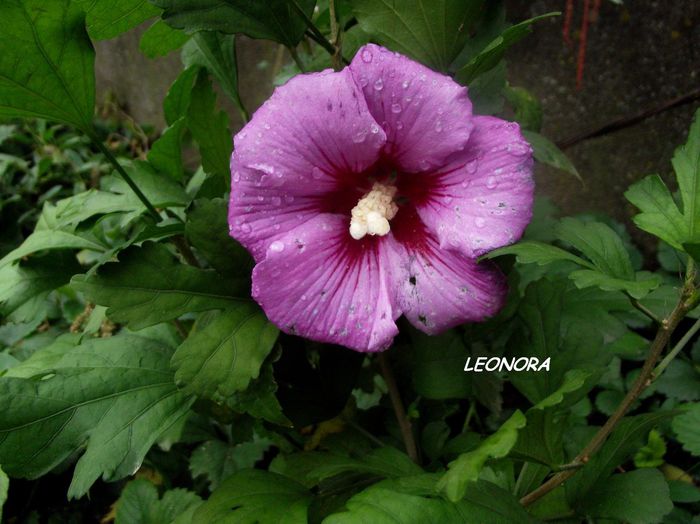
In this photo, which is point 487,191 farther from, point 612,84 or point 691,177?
point 612,84

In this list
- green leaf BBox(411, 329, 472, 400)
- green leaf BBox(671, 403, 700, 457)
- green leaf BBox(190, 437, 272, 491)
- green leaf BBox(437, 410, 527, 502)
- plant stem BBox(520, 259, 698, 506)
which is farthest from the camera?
green leaf BBox(190, 437, 272, 491)

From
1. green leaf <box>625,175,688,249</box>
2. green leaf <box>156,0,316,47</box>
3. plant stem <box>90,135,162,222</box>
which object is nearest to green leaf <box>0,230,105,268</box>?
plant stem <box>90,135,162,222</box>

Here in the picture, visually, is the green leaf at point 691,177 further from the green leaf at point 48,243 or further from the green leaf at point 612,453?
the green leaf at point 48,243

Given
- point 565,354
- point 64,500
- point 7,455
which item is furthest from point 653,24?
point 64,500

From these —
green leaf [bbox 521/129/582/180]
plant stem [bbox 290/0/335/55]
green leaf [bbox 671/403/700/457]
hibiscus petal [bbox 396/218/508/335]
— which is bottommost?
green leaf [bbox 671/403/700/457]

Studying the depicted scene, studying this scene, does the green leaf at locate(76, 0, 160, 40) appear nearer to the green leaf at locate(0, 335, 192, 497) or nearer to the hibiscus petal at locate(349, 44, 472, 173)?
the hibiscus petal at locate(349, 44, 472, 173)

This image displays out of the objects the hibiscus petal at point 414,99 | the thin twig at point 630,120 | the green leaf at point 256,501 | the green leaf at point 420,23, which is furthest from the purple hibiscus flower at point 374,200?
the thin twig at point 630,120

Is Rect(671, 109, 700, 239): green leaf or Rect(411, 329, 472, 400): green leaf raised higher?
Rect(671, 109, 700, 239): green leaf
